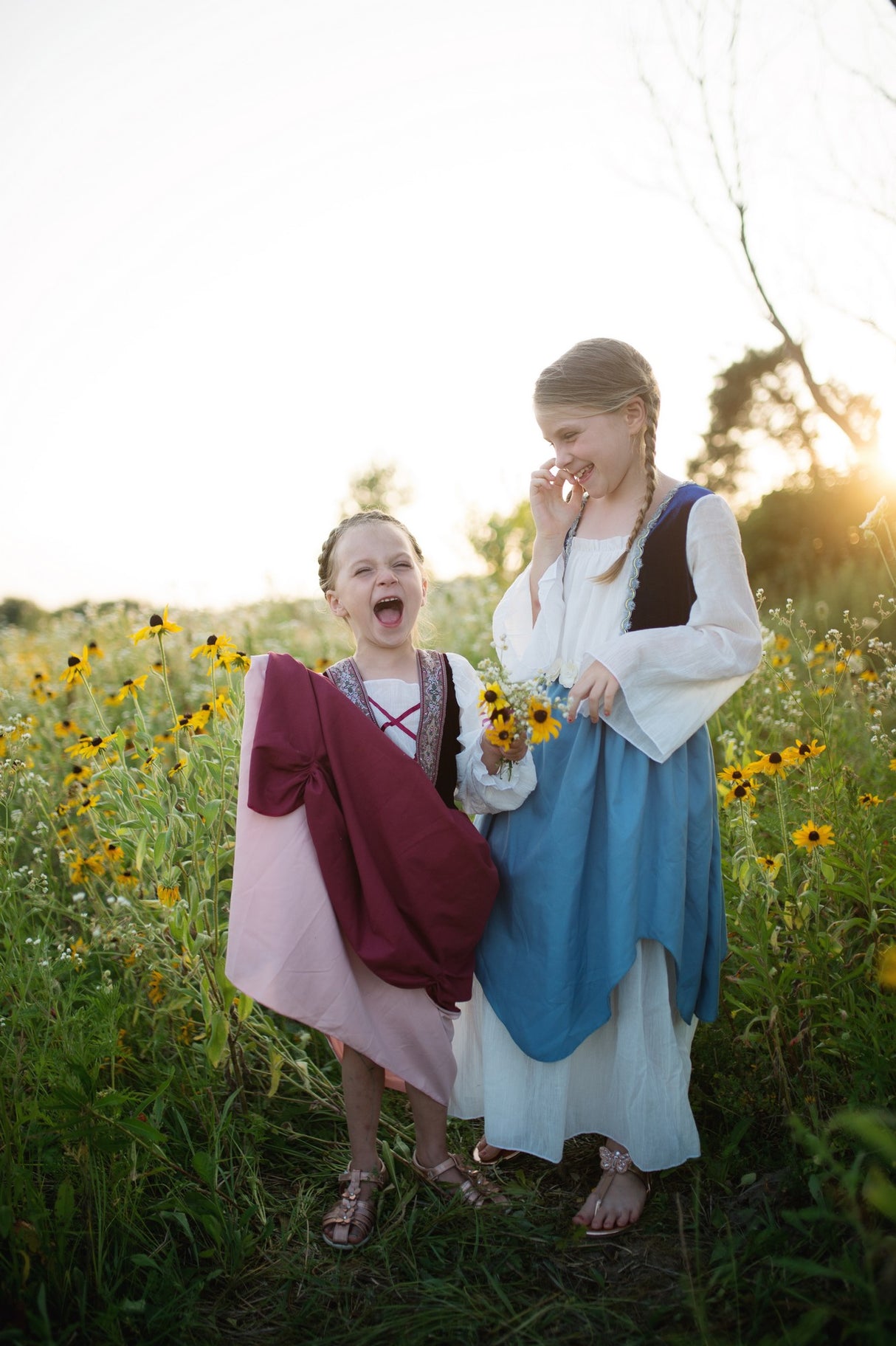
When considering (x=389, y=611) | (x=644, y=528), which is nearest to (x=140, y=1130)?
(x=389, y=611)

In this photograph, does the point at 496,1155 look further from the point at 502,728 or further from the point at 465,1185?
the point at 502,728

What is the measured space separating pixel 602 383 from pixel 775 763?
2.95 feet

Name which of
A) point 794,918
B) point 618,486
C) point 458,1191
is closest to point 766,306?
point 618,486

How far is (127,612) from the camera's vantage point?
5766 millimetres

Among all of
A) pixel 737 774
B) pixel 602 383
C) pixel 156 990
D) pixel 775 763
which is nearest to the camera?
pixel 602 383

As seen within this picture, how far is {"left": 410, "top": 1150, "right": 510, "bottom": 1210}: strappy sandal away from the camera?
1933 mm

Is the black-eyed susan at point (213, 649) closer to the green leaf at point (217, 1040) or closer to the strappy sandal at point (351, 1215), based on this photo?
the green leaf at point (217, 1040)

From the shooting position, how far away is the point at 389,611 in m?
2.12

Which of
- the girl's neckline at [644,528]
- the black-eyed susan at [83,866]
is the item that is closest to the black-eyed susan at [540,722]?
the girl's neckline at [644,528]

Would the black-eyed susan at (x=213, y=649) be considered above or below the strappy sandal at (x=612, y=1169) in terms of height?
above

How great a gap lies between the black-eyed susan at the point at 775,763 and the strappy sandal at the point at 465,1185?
1057 mm

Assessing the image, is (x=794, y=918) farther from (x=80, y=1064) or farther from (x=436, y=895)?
(x=80, y=1064)

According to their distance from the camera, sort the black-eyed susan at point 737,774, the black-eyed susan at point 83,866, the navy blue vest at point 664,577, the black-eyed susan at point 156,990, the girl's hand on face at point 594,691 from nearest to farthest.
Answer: the girl's hand on face at point 594,691 → the navy blue vest at point 664,577 → the black-eyed susan at point 737,774 → the black-eyed susan at point 156,990 → the black-eyed susan at point 83,866

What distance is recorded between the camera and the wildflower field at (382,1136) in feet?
5.14
